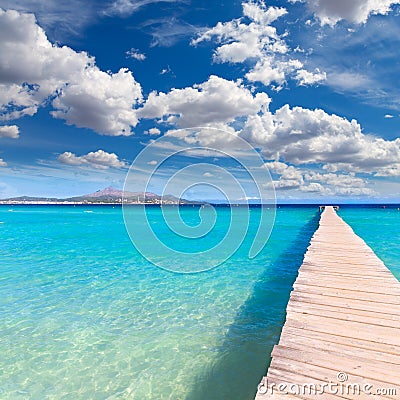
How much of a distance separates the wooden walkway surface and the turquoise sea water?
1612mm

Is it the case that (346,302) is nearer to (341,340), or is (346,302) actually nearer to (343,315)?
(343,315)

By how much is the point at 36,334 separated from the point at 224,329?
18.2 ft

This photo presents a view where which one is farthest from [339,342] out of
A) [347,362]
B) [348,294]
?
[348,294]

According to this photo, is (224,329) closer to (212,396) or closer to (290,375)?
(212,396)

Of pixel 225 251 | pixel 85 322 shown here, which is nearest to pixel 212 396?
pixel 85 322

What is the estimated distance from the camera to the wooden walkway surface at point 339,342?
3.70 meters

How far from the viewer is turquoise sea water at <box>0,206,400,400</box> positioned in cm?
561

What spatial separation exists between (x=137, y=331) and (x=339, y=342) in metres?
5.50

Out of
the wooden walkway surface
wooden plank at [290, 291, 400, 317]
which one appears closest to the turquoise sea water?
wooden plank at [290, 291, 400, 317]

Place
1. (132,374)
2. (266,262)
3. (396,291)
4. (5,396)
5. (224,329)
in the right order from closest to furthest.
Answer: (5,396), (132,374), (396,291), (224,329), (266,262)

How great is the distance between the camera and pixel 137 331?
771 cm

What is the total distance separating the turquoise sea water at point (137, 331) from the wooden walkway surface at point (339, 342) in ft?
5.29

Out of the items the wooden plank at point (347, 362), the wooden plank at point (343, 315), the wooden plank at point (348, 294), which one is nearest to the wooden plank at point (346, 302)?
the wooden plank at point (348, 294)

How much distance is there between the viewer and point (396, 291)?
7.14 meters
